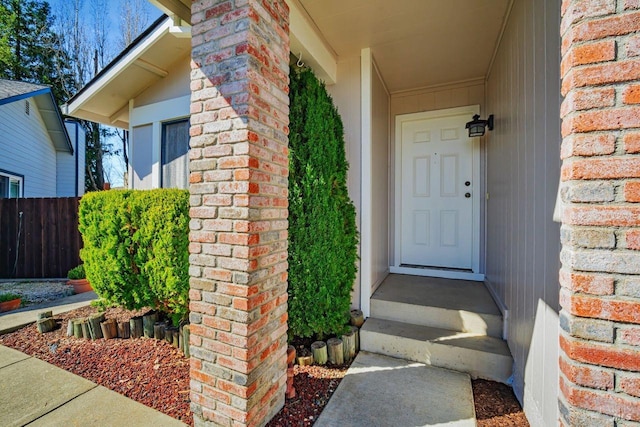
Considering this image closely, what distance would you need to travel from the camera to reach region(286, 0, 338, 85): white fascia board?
7.84 ft

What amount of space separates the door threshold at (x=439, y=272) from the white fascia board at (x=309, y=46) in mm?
2646

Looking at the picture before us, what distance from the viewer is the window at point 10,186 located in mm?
6547

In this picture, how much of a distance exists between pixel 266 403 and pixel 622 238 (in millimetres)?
1872

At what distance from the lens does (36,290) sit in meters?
4.72

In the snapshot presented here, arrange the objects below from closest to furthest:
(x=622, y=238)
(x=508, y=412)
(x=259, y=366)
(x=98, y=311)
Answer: (x=622, y=238)
(x=259, y=366)
(x=508, y=412)
(x=98, y=311)

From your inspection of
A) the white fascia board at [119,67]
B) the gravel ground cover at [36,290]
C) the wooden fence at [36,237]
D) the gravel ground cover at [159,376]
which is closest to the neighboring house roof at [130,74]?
the white fascia board at [119,67]

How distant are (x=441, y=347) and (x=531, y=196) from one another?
1.41m

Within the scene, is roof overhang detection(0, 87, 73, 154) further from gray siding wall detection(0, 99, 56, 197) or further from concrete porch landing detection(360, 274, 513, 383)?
concrete porch landing detection(360, 274, 513, 383)

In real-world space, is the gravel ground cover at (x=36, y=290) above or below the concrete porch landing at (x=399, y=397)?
above

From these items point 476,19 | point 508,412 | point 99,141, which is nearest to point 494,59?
point 476,19

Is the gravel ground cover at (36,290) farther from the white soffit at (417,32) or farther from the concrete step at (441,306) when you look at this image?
the white soffit at (417,32)

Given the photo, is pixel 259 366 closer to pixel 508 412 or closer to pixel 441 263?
pixel 508 412

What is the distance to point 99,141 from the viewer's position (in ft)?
41.4

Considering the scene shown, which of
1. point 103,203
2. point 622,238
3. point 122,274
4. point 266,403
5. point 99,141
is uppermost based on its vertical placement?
point 99,141
